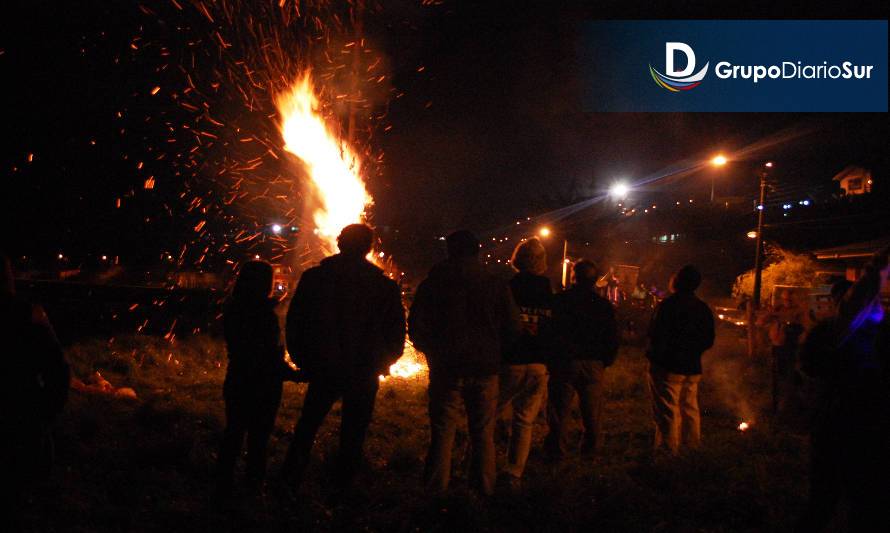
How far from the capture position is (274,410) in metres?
4.16

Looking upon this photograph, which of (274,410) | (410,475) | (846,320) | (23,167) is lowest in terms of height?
(410,475)

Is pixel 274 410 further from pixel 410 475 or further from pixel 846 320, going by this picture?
pixel 846 320

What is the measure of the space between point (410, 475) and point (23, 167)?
11780 millimetres

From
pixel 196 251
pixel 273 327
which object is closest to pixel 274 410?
pixel 273 327

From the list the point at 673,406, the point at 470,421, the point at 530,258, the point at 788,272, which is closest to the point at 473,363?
the point at 470,421

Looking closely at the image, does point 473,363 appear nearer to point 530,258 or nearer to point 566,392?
point 530,258

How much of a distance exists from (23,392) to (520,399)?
3.23 m

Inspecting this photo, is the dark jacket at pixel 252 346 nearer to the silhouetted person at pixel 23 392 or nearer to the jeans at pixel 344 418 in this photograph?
the jeans at pixel 344 418

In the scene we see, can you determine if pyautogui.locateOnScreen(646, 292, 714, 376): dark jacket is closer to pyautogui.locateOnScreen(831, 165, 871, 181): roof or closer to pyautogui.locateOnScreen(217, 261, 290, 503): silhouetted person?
pyautogui.locateOnScreen(217, 261, 290, 503): silhouetted person

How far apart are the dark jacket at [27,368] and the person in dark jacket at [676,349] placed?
4.64 meters

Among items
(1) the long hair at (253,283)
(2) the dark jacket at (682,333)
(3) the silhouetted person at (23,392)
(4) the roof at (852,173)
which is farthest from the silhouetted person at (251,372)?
(4) the roof at (852,173)

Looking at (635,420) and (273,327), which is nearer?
(273,327)

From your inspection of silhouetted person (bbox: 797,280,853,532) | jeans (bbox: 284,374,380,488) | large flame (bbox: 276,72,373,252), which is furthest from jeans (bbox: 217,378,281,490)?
large flame (bbox: 276,72,373,252)

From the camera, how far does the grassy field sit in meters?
3.75
